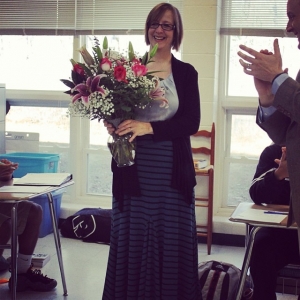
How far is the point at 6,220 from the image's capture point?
294 cm

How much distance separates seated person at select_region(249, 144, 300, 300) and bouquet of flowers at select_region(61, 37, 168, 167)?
72 cm

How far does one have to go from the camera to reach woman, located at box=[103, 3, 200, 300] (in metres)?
2.52

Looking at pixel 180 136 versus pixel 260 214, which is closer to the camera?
pixel 260 214

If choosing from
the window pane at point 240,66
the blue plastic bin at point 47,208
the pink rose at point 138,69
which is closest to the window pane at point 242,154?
the window pane at point 240,66

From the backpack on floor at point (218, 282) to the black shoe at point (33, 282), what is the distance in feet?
3.29

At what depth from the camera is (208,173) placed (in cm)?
408

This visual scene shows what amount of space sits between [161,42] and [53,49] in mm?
2453

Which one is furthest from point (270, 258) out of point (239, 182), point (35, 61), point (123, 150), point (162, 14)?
point (35, 61)

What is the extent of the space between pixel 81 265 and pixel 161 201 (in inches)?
58.2

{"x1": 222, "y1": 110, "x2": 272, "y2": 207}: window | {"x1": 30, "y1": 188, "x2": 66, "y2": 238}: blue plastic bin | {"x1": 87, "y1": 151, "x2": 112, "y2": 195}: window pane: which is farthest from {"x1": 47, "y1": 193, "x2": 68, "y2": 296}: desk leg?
{"x1": 222, "y1": 110, "x2": 272, "y2": 207}: window

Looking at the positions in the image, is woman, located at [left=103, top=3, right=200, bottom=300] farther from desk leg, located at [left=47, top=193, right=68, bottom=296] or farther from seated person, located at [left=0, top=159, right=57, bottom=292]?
seated person, located at [left=0, top=159, right=57, bottom=292]

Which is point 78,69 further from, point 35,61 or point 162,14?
point 35,61

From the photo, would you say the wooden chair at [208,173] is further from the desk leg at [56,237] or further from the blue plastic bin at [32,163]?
the desk leg at [56,237]

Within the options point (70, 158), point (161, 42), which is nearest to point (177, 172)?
point (161, 42)
